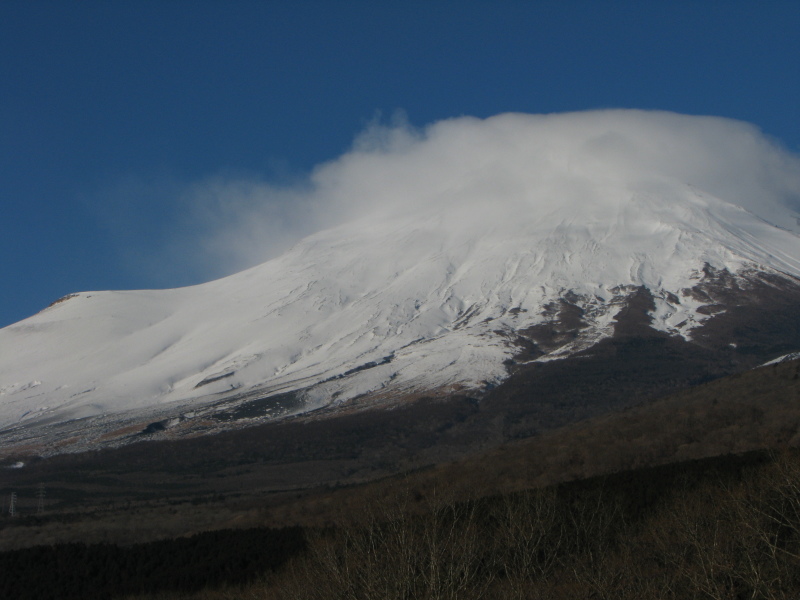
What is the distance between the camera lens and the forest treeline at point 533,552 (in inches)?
738

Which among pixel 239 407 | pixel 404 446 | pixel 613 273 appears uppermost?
pixel 613 273

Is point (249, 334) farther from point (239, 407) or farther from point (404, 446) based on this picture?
point (404, 446)

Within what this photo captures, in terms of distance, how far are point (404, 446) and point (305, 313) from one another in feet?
284

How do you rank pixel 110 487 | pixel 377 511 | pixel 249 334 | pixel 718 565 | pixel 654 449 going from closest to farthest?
1. pixel 718 565
2. pixel 377 511
3. pixel 654 449
4. pixel 110 487
5. pixel 249 334

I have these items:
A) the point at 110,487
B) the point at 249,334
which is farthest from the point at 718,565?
the point at 249,334

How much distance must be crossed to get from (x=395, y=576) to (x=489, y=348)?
13342 centimetres

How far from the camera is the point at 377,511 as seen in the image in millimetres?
35344

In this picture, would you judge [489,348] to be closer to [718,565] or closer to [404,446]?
[404,446]

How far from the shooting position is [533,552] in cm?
2423

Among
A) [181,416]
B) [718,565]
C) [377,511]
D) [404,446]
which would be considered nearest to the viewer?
[718,565]

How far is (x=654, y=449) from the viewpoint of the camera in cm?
5047

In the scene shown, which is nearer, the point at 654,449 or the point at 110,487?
the point at 654,449

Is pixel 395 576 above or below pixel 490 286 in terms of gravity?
below

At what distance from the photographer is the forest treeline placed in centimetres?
1875
